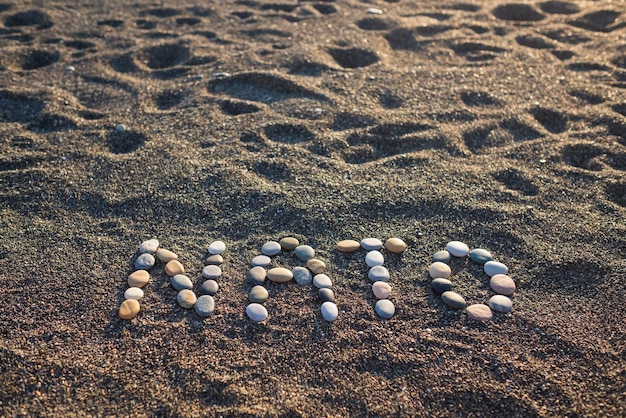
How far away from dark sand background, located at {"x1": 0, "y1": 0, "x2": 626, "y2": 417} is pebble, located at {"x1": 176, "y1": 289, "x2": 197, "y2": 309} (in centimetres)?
5

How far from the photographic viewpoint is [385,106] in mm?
3160

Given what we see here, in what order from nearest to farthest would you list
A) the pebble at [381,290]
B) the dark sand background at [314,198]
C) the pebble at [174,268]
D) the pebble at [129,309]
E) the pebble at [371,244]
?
1. the dark sand background at [314,198]
2. the pebble at [129,309]
3. the pebble at [381,290]
4. the pebble at [174,268]
5. the pebble at [371,244]

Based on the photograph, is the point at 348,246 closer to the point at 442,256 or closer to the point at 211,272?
the point at 442,256

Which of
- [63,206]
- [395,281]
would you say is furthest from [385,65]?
[63,206]

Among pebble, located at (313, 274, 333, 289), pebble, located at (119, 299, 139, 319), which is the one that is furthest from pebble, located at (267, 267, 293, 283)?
pebble, located at (119, 299, 139, 319)

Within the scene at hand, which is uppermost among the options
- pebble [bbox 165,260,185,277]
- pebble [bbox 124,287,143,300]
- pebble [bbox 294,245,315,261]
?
pebble [bbox 294,245,315,261]

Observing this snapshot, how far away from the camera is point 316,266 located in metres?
2.24

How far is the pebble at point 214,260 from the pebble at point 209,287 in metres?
0.11

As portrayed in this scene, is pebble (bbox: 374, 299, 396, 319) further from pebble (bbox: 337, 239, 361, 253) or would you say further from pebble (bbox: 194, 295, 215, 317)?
A: pebble (bbox: 194, 295, 215, 317)

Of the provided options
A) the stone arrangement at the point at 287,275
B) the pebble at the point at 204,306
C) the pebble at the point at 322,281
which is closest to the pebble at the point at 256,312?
the stone arrangement at the point at 287,275

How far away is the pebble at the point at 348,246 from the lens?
2324 millimetres

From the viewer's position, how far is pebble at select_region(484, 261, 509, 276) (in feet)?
7.30

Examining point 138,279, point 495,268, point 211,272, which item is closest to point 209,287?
point 211,272

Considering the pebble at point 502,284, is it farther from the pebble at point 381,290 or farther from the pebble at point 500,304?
the pebble at point 381,290
